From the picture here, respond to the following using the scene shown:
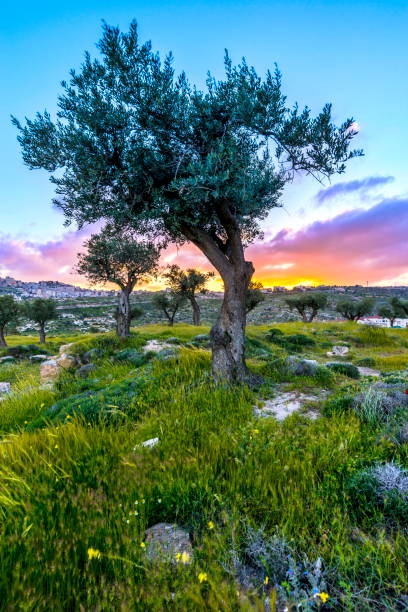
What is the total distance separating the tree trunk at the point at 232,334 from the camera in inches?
332

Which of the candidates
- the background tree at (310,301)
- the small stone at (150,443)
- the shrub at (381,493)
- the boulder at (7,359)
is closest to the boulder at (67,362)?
the boulder at (7,359)

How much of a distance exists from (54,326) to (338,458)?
10799cm

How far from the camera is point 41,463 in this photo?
146 inches

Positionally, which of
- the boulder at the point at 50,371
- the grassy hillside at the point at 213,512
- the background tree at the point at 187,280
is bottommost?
the boulder at the point at 50,371

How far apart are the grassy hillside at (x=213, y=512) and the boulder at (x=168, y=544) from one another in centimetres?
5

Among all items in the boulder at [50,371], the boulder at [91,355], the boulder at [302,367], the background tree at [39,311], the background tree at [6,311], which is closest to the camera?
the boulder at [302,367]

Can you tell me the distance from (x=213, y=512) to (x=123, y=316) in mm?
24042

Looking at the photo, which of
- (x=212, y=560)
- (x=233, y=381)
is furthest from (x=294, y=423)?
(x=212, y=560)

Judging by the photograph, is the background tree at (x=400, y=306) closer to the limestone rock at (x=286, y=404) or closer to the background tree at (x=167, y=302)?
the background tree at (x=167, y=302)

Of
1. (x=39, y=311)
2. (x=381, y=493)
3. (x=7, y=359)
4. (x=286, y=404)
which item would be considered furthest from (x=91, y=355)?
(x=39, y=311)

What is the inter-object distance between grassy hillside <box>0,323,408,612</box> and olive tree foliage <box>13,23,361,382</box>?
382 cm

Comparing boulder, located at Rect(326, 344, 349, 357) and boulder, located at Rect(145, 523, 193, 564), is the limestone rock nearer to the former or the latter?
boulder, located at Rect(145, 523, 193, 564)

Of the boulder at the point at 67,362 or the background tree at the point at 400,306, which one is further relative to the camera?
the background tree at the point at 400,306

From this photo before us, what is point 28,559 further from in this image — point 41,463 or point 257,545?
point 257,545
